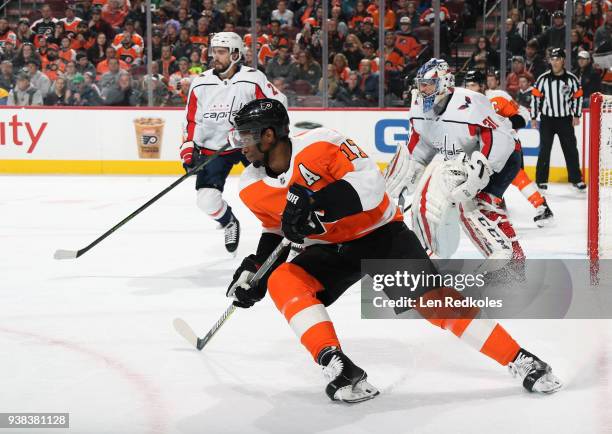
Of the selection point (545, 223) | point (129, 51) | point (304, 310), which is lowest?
point (545, 223)

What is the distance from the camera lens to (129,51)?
1045 cm

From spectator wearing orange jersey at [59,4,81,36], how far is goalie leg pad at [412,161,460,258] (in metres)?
7.04

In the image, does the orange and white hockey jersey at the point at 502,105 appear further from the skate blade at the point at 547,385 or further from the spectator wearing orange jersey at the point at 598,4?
the skate blade at the point at 547,385

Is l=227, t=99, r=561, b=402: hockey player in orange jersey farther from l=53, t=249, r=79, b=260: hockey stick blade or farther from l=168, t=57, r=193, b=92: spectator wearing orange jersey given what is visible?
l=168, t=57, r=193, b=92: spectator wearing orange jersey

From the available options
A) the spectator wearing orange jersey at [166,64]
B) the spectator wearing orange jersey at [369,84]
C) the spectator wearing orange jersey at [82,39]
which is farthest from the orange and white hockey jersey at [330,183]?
the spectator wearing orange jersey at [82,39]

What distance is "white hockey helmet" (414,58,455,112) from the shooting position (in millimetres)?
4672

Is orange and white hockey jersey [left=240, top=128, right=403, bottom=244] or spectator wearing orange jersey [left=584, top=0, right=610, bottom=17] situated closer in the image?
orange and white hockey jersey [left=240, top=128, right=403, bottom=244]


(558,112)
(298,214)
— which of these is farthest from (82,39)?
(298,214)

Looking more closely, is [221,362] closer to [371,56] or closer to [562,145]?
[562,145]

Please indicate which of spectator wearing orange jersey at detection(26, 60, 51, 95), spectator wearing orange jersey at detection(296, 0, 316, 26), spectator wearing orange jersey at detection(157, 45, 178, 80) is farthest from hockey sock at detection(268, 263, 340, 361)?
spectator wearing orange jersey at detection(26, 60, 51, 95)

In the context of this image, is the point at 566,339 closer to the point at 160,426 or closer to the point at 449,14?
the point at 160,426

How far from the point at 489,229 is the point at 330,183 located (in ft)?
6.09

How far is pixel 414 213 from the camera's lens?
471cm

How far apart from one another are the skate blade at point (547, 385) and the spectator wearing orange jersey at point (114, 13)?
27.8 feet
